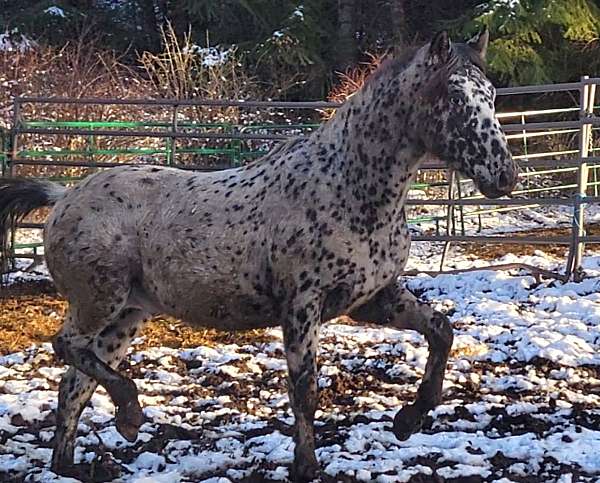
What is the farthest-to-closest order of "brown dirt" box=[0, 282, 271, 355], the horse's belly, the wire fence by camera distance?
the wire fence → "brown dirt" box=[0, 282, 271, 355] → the horse's belly

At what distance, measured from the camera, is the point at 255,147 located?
14.1 meters

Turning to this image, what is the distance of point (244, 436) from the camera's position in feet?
13.3

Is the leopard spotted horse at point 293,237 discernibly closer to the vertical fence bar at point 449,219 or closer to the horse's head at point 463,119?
the horse's head at point 463,119

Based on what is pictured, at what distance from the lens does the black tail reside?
4.17 m

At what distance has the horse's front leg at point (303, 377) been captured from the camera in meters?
3.40

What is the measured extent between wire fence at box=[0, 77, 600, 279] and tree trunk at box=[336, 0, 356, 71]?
140cm

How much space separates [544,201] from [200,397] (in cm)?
422

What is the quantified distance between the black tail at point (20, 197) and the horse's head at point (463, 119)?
1.89 metres

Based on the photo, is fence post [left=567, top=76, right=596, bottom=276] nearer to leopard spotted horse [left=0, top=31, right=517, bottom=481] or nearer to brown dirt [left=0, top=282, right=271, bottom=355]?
brown dirt [left=0, top=282, right=271, bottom=355]

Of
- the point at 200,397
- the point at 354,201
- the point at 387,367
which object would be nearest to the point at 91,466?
the point at 200,397

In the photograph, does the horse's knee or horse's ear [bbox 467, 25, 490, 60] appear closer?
horse's ear [bbox 467, 25, 490, 60]

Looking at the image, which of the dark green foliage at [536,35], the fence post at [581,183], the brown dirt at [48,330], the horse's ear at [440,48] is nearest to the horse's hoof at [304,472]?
the horse's ear at [440,48]

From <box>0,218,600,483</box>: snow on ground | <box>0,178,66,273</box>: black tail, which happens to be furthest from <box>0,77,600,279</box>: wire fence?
<box>0,178,66,273</box>: black tail

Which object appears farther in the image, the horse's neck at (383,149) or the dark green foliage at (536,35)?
the dark green foliage at (536,35)
